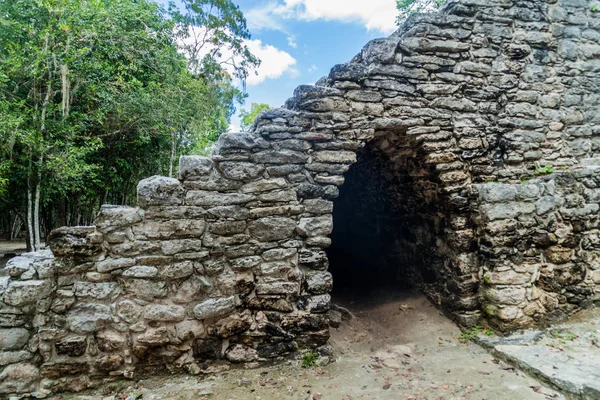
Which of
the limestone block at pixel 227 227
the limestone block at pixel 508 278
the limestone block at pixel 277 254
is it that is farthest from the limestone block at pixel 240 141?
the limestone block at pixel 508 278

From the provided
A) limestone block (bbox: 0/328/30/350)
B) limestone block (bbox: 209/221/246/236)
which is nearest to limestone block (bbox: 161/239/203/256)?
limestone block (bbox: 209/221/246/236)

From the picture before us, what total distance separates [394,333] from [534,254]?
1.62m

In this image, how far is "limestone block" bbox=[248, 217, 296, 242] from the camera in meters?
2.74

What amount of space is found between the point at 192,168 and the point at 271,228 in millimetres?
837

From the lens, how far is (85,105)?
716 cm

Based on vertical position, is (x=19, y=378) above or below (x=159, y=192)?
below

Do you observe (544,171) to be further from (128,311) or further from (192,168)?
(128,311)

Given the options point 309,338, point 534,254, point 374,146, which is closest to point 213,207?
point 309,338

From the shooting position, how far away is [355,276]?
509cm

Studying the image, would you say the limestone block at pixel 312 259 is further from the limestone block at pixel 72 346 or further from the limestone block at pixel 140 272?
the limestone block at pixel 72 346

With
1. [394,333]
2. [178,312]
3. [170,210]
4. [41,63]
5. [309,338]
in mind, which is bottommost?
[394,333]

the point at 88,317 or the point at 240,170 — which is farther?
the point at 240,170

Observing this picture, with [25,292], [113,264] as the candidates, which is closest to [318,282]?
[113,264]

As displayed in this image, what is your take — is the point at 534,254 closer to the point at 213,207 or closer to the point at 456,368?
the point at 456,368
